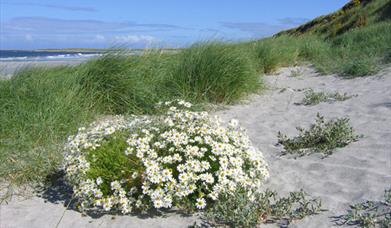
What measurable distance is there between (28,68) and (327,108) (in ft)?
13.6

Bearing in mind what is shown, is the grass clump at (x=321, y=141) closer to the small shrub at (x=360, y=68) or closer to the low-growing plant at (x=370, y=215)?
the low-growing plant at (x=370, y=215)

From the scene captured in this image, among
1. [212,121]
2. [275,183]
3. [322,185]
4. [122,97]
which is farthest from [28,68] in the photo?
[322,185]

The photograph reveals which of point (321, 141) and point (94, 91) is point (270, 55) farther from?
point (321, 141)

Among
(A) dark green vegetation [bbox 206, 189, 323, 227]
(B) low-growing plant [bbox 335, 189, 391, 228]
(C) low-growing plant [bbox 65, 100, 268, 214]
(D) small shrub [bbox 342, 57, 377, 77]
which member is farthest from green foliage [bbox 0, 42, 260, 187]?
(B) low-growing plant [bbox 335, 189, 391, 228]

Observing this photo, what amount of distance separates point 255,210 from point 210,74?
12.4 feet

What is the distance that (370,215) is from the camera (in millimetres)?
2549

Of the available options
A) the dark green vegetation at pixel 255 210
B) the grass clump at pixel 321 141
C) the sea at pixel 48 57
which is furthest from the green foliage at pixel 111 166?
the sea at pixel 48 57

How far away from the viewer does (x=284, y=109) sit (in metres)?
6.12

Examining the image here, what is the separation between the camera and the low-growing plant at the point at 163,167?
9.13 ft

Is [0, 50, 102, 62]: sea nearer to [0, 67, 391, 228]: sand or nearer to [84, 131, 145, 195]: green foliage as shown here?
[0, 67, 391, 228]: sand

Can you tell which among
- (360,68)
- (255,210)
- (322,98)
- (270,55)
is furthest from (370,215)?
(270,55)

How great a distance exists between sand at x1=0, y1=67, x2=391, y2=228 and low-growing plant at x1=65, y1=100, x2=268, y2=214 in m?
0.15

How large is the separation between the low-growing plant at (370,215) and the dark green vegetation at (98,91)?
2.48 m

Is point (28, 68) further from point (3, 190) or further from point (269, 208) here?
point (269, 208)
